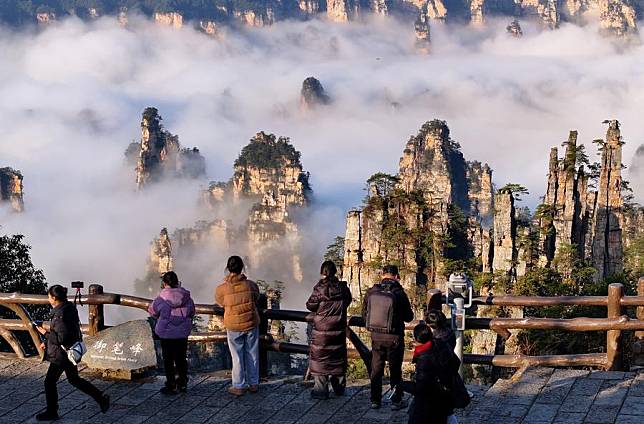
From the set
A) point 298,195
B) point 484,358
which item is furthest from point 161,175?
point 484,358

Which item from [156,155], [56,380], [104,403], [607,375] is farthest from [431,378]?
[156,155]

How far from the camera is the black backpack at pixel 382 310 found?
12117mm

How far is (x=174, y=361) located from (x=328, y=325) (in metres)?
2.45

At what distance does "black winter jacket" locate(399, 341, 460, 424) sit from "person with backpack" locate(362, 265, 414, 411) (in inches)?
82.8

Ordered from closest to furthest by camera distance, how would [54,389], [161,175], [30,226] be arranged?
[54,389] < [161,175] < [30,226]

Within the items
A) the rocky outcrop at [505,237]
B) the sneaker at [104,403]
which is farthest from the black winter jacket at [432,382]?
the rocky outcrop at [505,237]

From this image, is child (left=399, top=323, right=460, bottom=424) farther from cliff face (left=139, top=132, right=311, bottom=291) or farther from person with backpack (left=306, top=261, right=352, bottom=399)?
cliff face (left=139, top=132, right=311, bottom=291)

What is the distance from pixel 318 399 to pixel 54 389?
353 cm

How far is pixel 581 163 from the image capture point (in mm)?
50750

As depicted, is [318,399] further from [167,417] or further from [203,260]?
[203,260]

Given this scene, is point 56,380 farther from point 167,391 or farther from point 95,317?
point 95,317

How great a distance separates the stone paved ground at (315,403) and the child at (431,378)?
1989 millimetres

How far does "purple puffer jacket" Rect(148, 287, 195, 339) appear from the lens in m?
13.1

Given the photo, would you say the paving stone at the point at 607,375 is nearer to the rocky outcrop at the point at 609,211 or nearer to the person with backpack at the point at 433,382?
the person with backpack at the point at 433,382
